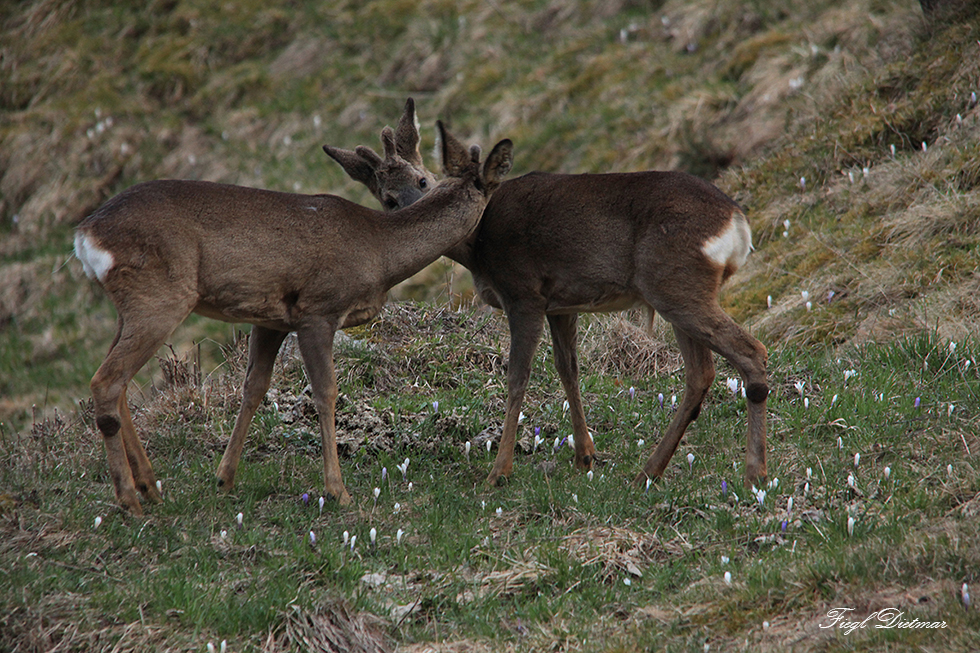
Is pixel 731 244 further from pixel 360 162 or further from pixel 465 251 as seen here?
pixel 360 162

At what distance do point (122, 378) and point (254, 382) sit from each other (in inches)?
38.1

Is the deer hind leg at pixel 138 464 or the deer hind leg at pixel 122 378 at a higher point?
the deer hind leg at pixel 122 378

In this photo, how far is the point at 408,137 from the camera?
7.05m

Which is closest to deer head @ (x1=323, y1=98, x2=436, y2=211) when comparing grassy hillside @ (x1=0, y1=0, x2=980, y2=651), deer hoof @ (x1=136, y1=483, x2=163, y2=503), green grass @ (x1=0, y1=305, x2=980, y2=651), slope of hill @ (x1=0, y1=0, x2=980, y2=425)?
grassy hillside @ (x1=0, y1=0, x2=980, y2=651)

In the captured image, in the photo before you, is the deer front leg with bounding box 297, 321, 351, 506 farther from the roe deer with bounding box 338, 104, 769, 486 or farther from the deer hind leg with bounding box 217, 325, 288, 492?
the roe deer with bounding box 338, 104, 769, 486

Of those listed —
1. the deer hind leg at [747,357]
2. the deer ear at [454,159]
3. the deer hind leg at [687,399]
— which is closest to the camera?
the deer hind leg at [747,357]

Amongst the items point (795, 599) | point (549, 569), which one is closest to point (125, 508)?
point (549, 569)

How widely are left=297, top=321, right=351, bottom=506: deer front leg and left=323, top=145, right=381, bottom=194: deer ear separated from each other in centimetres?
169

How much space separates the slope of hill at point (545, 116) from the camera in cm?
826

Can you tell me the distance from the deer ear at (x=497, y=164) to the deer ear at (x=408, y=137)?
1248 mm

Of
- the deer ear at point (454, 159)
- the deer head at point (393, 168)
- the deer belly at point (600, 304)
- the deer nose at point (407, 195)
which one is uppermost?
the deer ear at point (454, 159)

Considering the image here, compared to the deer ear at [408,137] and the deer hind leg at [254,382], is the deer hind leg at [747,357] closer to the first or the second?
the deer hind leg at [254,382]

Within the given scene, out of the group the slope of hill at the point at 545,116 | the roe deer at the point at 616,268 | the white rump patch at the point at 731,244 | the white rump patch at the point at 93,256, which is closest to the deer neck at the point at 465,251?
the roe deer at the point at 616,268

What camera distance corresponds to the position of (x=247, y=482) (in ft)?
19.0
